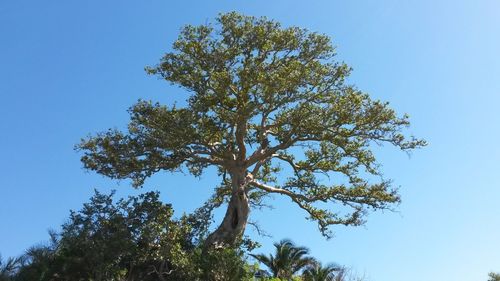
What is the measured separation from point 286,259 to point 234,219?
1763 cm

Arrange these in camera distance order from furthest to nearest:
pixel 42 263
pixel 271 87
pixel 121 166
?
pixel 121 166, pixel 271 87, pixel 42 263

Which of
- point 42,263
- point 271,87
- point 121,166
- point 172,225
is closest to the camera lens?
point 42,263

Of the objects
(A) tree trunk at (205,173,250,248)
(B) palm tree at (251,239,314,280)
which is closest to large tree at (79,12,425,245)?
(A) tree trunk at (205,173,250,248)

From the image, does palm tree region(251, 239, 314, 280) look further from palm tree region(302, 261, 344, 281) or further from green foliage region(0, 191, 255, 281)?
green foliage region(0, 191, 255, 281)

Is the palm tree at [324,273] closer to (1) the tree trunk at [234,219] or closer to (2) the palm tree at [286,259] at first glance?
(2) the palm tree at [286,259]

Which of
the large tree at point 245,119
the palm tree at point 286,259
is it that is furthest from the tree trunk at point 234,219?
the palm tree at point 286,259

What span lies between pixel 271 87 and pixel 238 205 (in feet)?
16.3

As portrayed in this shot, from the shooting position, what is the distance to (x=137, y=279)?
18.9m

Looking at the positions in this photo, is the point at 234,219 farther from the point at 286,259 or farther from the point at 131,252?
the point at 286,259

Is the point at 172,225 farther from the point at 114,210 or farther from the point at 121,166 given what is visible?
the point at 121,166

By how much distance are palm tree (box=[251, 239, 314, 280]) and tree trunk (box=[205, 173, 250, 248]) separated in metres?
16.5

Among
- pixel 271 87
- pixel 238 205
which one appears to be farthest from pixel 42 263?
pixel 271 87

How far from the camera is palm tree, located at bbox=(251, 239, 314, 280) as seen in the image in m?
38.4

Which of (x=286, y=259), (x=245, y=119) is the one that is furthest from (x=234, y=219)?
(x=286, y=259)
